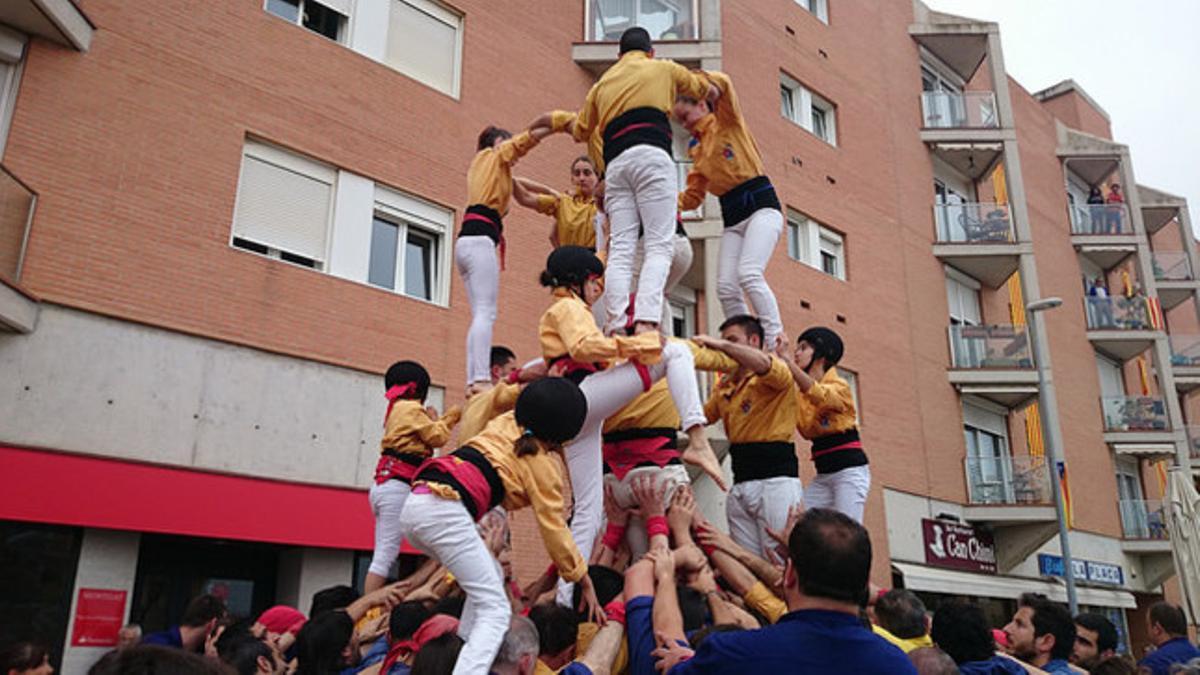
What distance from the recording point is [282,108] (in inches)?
521

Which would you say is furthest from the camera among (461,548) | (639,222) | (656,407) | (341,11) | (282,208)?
(341,11)

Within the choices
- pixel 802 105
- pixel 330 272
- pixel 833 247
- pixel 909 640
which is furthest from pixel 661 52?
pixel 909 640

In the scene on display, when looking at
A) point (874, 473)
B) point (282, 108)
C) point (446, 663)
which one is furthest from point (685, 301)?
point (446, 663)

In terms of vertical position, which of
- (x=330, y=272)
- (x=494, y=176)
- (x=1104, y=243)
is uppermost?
(x=1104, y=243)

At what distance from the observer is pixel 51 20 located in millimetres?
10602

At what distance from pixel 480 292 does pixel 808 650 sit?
609 centimetres

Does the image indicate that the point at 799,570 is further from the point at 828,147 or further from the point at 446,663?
the point at 828,147

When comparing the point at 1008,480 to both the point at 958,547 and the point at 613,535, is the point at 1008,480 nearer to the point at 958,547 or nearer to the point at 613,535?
the point at 958,547

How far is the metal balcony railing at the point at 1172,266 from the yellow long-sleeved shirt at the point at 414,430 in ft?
124

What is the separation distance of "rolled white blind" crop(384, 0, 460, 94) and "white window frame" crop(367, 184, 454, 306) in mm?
2296

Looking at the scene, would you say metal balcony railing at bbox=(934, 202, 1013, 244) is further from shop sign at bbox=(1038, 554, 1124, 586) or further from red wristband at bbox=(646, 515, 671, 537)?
red wristband at bbox=(646, 515, 671, 537)

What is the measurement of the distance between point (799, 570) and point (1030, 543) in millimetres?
24421

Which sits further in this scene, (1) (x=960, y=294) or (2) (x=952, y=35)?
(2) (x=952, y=35)

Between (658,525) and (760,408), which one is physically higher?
(760,408)
